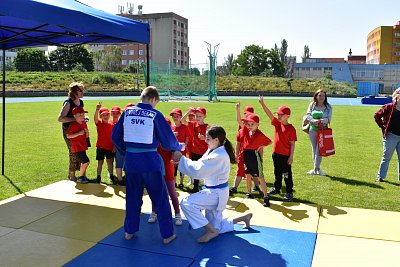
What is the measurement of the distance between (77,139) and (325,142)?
4764mm

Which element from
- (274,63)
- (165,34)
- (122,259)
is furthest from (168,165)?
(165,34)

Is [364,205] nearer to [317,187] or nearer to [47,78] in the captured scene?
[317,187]

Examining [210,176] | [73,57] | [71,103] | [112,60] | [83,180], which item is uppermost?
[73,57]

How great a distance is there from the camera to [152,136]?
15.0 feet

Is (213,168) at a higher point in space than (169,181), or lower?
higher

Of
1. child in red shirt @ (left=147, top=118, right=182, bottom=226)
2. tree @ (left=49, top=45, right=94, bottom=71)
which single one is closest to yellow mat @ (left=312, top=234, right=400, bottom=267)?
child in red shirt @ (left=147, top=118, right=182, bottom=226)

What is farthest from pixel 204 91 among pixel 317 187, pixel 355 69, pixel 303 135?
pixel 355 69

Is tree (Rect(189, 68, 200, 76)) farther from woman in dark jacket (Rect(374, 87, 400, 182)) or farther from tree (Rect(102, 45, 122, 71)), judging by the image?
tree (Rect(102, 45, 122, 71))

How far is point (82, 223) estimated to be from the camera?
17.8 ft

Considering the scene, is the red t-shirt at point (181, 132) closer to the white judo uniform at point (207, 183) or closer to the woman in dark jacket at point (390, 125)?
the white judo uniform at point (207, 183)

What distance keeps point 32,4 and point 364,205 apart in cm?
553

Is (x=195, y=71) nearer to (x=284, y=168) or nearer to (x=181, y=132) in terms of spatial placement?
(x=181, y=132)

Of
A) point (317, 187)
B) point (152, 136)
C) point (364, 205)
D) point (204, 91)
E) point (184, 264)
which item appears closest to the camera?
point (184, 264)

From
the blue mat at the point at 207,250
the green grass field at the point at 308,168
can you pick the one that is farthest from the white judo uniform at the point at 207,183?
the green grass field at the point at 308,168
